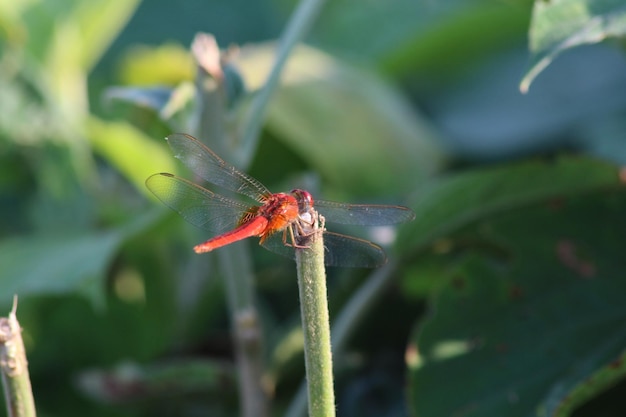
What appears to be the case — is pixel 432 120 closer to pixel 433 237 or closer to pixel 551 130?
pixel 551 130

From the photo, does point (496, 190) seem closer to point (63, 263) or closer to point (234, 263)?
point (234, 263)

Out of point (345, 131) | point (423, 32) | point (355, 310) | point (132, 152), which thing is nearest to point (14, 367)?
point (355, 310)

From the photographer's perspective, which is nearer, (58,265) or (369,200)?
(58,265)

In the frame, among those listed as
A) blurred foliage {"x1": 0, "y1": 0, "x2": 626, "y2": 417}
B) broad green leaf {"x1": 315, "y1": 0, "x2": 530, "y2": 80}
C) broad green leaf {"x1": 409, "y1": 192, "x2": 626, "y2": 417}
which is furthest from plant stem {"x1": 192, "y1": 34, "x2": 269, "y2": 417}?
broad green leaf {"x1": 315, "y1": 0, "x2": 530, "y2": 80}

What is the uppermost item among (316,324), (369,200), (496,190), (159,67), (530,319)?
(159,67)

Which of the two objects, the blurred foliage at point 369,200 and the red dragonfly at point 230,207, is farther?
the blurred foliage at point 369,200

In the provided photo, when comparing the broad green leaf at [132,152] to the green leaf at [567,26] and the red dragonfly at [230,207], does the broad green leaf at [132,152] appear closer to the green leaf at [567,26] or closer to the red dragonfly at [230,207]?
the red dragonfly at [230,207]

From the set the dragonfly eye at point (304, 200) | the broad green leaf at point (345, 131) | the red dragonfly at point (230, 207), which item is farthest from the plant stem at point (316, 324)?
the broad green leaf at point (345, 131)

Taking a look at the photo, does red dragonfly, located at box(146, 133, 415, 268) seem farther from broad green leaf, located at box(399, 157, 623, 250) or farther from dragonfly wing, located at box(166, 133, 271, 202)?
broad green leaf, located at box(399, 157, 623, 250)
